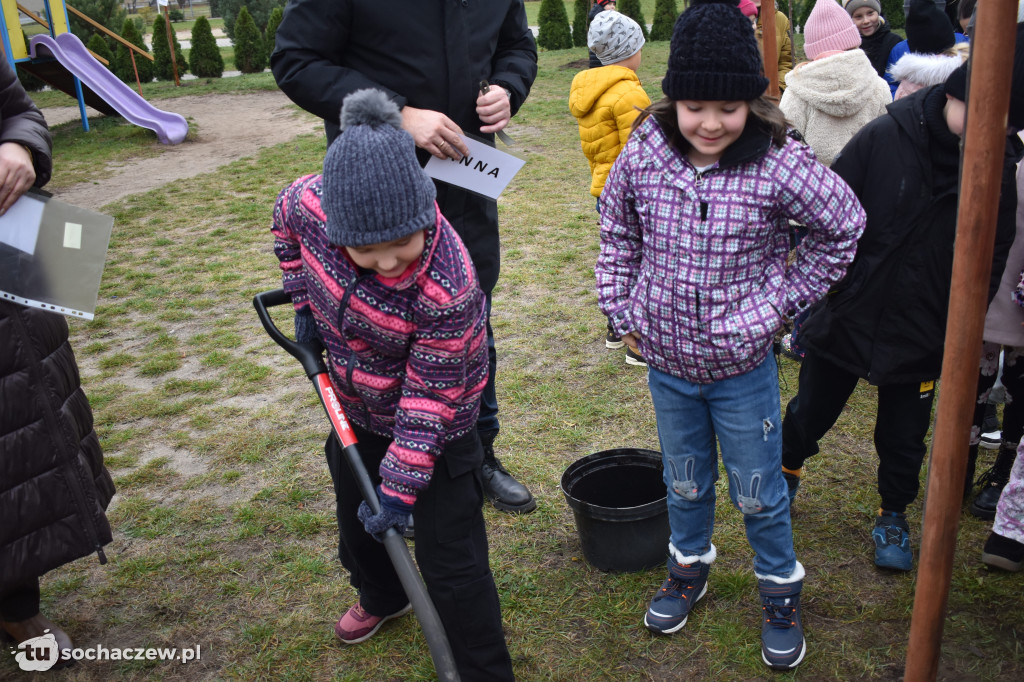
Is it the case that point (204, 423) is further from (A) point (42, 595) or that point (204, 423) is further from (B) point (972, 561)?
(B) point (972, 561)

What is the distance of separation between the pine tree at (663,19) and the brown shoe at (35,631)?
19.4 metres

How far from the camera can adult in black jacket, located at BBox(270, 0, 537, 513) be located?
250cm

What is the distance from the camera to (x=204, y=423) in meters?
4.18

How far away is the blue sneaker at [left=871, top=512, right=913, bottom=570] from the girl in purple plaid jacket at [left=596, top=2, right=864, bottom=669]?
53cm

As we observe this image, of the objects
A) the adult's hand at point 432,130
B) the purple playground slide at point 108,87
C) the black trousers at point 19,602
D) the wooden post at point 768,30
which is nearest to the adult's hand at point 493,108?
the adult's hand at point 432,130

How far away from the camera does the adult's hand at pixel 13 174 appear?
2.29 m

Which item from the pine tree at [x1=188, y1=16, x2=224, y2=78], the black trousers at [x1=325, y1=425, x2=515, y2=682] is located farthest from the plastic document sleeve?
the pine tree at [x1=188, y1=16, x2=224, y2=78]

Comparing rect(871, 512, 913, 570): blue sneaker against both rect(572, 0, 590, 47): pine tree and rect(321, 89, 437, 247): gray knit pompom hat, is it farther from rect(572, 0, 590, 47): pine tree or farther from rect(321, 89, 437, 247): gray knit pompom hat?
rect(572, 0, 590, 47): pine tree

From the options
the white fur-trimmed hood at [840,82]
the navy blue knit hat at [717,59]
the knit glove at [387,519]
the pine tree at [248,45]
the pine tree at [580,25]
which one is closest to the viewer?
the knit glove at [387,519]

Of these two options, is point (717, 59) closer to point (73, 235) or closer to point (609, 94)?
point (73, 235)

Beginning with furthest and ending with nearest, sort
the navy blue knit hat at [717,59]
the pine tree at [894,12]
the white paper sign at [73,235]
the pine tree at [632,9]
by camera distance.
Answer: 1. the pine tree at [632,9]
2. the pine tree at [894,12]
3. the white paper sign at [73,235]
4. the navy blue knit hat at [717,59]

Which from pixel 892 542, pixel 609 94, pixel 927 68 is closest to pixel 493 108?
pixel 927 68

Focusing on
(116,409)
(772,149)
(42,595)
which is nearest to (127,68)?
(116,409)

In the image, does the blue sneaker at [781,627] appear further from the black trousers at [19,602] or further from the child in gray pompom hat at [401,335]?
the black trousers at [19,602]
